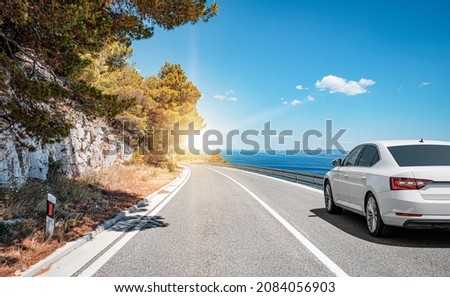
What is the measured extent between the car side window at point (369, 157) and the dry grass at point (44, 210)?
5.83 meters

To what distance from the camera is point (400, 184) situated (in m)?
5.50

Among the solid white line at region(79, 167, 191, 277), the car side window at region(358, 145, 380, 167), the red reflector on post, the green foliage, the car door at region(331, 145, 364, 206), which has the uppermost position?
the green foliage

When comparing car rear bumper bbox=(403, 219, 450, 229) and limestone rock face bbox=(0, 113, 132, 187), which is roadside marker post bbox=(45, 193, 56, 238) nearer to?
limestone rock face bbox=(0, 113, 132, 187)

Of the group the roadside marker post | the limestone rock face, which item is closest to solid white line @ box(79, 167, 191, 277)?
the roadside marker post

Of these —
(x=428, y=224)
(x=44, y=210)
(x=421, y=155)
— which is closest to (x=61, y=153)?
(x=44, y=210)

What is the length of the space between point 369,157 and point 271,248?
9.81ft

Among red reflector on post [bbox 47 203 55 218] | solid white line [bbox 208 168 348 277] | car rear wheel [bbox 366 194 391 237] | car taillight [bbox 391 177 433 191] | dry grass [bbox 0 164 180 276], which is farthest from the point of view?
red reflector on post [bbox 47 203 55 218]

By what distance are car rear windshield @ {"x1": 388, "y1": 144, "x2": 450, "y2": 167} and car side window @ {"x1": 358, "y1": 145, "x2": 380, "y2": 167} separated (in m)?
0.33

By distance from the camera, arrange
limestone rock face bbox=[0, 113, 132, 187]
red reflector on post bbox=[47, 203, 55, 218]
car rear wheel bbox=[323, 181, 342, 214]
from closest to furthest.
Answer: red reflector on post bbox=[47, 203, 55, 218]
car rear wheel bbox=[323, 181, 342, 214]
limestone rock face bbox=[0, 113, 132, 187]

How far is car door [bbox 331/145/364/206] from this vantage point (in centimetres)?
759

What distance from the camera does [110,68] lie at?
2469 centimetres

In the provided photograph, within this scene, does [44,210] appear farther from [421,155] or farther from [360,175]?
[421,155]
